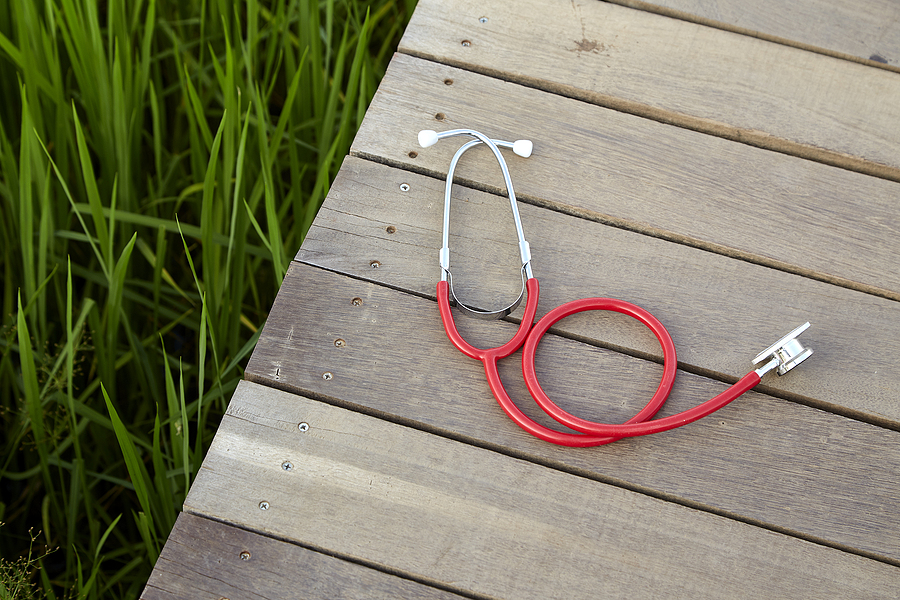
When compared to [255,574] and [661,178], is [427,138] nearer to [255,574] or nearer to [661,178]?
[661,178]

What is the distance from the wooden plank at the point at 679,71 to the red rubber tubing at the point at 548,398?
43 centimetres

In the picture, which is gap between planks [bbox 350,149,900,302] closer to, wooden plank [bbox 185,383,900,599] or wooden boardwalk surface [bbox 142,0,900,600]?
wooden boardwalk surface [bbox 142,0,900,600]

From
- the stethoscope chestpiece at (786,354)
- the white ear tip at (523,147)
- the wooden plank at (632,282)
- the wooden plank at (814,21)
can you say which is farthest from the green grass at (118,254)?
the stethoscope chestpiece at (786,354)

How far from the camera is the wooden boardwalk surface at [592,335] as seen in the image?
0.97 metres

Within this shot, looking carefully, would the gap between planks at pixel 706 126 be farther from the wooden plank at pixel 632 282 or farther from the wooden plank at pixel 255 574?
the wooden plank at pixel 255 574

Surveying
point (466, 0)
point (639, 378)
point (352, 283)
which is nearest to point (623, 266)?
point (639, 378)

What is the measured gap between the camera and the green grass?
1.26m

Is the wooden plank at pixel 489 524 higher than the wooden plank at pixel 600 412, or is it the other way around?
the wooden plank at pixel 600 412

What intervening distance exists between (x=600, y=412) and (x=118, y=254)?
1.05 m

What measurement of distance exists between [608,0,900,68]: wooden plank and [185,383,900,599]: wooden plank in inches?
37.0

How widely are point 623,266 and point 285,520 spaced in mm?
626

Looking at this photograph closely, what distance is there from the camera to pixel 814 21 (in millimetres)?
1444

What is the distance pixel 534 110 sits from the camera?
1.31 meters

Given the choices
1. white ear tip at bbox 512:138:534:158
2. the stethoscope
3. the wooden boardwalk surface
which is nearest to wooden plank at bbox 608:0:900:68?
the wooden boardwalk surface
